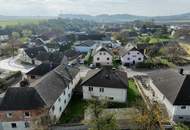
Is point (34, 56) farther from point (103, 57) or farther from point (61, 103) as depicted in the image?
point (61, 103)

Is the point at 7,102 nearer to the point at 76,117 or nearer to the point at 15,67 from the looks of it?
the point at 76,117

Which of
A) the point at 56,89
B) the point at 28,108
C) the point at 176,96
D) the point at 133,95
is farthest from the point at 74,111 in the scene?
the point at 176,96

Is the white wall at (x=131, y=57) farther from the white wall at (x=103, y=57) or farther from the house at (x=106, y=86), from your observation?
the house at (x=106, y=86)

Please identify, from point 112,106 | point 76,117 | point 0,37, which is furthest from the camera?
point 0,37

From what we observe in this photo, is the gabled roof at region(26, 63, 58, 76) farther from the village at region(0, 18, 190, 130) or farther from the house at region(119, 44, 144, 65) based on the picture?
the house at region(119, 44, 144, 65)

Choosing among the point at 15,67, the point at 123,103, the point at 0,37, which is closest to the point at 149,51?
the point at 123,103

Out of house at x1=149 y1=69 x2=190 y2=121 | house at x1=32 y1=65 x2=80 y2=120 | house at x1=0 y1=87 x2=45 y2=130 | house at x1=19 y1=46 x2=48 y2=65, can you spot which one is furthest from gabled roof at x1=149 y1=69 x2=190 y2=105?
house at x1=19 y1=46 x2=48 y2=65
